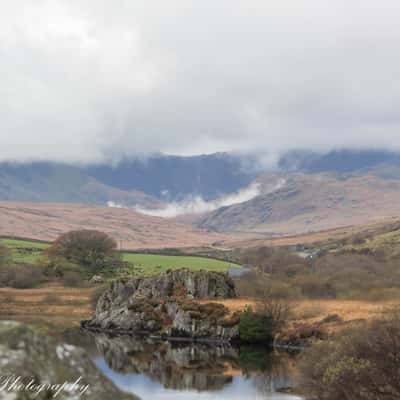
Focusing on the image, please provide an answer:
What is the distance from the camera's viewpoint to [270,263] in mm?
193125

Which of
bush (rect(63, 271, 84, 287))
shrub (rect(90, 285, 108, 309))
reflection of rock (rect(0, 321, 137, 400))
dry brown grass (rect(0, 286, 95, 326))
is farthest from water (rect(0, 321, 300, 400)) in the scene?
bush (rect(63, 271, 84, 287))

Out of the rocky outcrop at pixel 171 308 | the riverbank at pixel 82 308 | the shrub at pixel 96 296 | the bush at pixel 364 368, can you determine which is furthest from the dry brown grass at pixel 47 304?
the bush at pixel 364 368

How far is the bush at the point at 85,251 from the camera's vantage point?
182875 millimetres

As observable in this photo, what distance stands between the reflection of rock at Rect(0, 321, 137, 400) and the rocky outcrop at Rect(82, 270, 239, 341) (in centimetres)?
9738

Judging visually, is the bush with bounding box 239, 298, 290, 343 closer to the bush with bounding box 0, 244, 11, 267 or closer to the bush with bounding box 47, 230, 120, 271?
the bush with bounding box 0, 244, 11, 267

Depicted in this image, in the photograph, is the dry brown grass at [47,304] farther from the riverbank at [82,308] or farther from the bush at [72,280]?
the bush at [72,280]

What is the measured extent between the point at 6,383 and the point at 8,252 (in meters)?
176

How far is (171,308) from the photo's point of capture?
117 meters

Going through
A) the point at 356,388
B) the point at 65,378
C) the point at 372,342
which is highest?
the point at 65,378

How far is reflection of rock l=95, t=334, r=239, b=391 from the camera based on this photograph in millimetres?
70000

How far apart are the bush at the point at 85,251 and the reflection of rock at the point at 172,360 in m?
77.8

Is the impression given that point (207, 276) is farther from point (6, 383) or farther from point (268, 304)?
point (6, 383)

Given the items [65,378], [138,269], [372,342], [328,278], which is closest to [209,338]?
[328,278]

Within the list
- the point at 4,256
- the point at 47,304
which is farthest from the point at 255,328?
the point at 4,256
